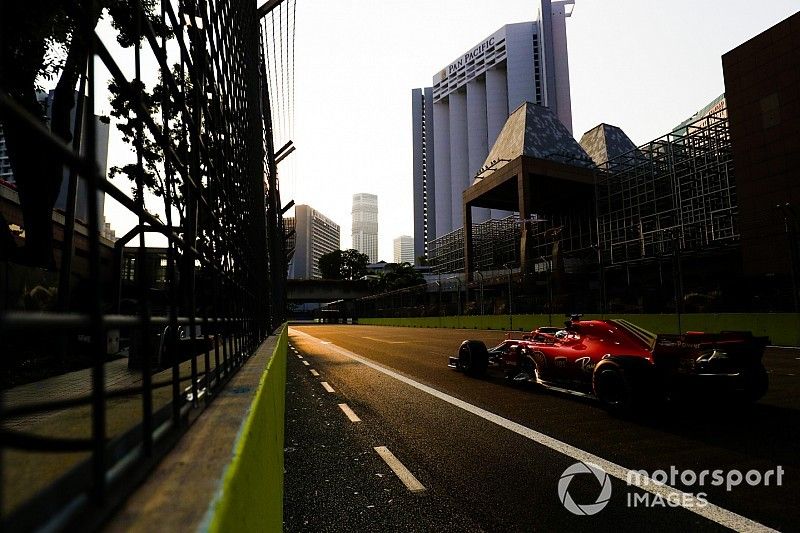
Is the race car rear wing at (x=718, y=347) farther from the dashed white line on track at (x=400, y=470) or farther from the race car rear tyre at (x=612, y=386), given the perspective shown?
the dashed white line on track at (x=400, y=470)

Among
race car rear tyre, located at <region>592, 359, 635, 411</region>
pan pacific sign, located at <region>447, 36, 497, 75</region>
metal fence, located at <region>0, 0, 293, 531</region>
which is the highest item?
pan pacific sign, located at <region>447, 36, 497, 75</region>

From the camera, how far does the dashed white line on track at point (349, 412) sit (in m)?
6.11

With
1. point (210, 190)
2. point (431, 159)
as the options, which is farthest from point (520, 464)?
point (431, 159)

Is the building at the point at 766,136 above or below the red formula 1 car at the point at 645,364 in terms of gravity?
above

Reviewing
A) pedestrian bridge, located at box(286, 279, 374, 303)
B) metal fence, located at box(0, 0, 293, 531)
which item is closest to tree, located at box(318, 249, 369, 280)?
pedestrian bridge, located at box(286, 279, 374, 303)

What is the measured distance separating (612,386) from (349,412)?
3.27 m

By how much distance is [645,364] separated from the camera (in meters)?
5.63

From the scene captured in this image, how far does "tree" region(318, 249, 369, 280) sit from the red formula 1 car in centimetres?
11449

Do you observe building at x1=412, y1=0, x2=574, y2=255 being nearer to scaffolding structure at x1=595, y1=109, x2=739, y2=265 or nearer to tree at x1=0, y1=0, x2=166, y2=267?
scaffolding structure at x1=595, y1=109, x2=739, y2=265

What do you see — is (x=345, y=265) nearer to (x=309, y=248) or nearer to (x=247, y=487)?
(x=309, y=248)

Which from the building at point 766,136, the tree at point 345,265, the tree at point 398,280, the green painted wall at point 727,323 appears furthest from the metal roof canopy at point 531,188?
the tree at point 345,265

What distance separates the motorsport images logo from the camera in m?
3.24

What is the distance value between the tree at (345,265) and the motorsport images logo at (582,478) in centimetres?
11749

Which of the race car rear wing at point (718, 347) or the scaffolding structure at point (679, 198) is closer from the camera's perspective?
the race car rear wing at point (718, 347)
